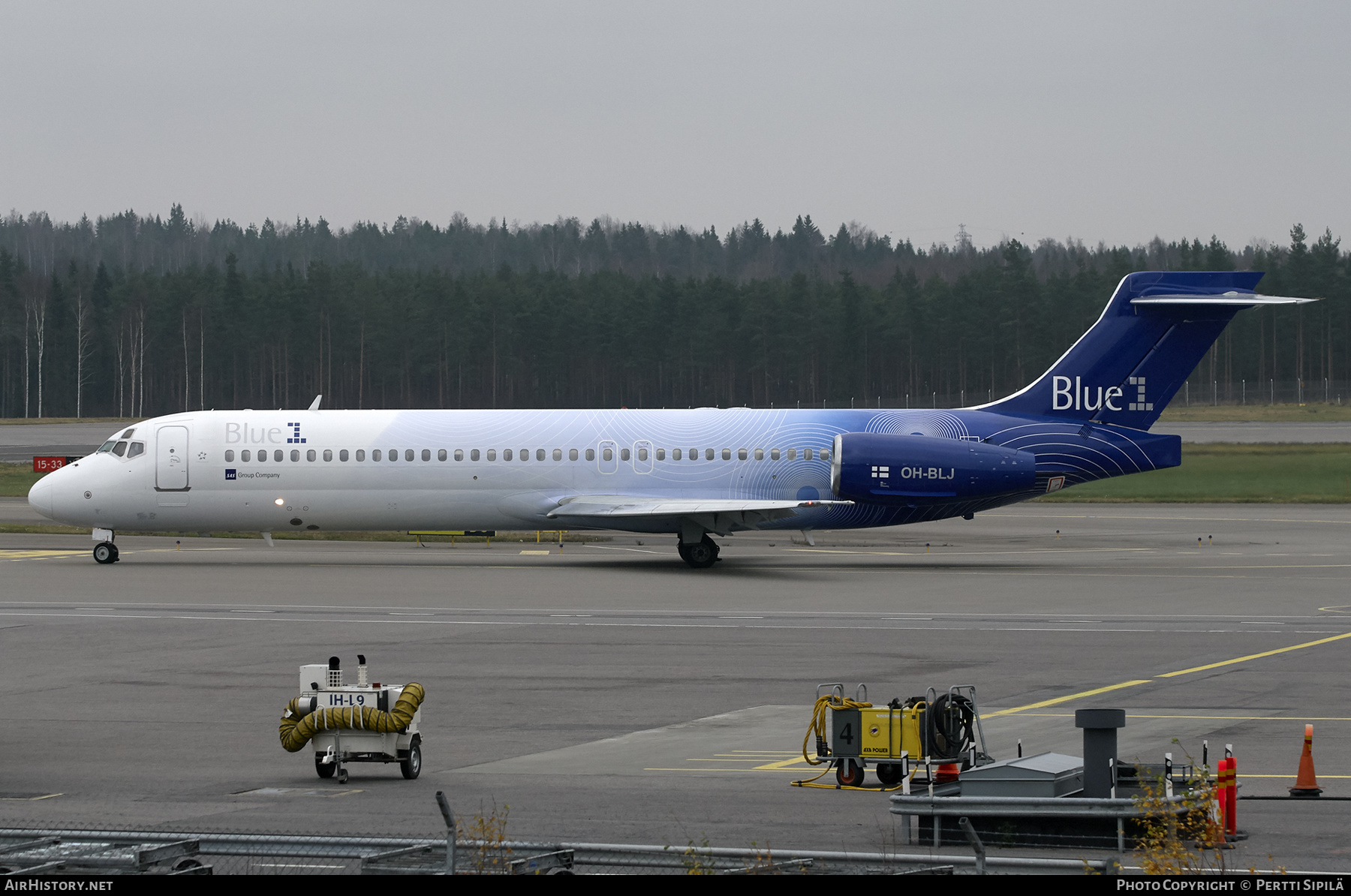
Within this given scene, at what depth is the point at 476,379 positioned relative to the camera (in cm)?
14662

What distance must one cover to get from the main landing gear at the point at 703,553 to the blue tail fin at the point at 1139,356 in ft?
31.3

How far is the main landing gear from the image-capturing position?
3909 centimetres

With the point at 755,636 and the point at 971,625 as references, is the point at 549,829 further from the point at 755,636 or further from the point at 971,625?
the point at 971,625

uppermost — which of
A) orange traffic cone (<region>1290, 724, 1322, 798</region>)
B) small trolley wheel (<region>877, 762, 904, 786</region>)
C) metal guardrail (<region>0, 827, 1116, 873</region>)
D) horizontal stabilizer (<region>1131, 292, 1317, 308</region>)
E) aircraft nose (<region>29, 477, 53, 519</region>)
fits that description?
horizontal stabilizer (<region>1131, 292, 1317, 308</region>)

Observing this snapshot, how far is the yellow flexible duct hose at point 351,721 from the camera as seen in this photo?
15.3 meters

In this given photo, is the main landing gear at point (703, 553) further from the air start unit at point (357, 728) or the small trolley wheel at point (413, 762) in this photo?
the small trolley wheel at point (413, 762)

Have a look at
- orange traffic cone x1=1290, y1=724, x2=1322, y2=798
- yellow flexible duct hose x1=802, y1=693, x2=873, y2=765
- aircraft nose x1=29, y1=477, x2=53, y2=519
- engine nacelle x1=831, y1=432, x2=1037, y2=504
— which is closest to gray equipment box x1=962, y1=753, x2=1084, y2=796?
yellow flexible duct hose x1=802, y1=693, x2=873, y2=765

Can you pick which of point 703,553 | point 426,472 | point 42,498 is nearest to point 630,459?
point 703,553

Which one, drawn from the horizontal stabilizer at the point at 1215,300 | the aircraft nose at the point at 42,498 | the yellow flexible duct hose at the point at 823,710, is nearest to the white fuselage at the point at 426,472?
the aircraft nose at the point at 42,498

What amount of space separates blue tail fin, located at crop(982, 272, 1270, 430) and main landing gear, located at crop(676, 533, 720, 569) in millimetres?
9532

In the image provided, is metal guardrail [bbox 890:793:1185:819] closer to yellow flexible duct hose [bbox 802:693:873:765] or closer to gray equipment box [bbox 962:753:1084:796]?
gray equipment box [bbox 962:753:1084:796]

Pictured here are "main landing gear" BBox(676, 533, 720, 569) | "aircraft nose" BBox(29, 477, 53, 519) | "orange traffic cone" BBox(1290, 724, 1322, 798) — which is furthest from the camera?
"aircraft nose" BBox(29, 477, 53, 519)

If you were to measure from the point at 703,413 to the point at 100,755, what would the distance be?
25704 mm

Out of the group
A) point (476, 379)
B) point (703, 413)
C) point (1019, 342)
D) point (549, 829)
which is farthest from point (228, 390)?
point (549, 829)
